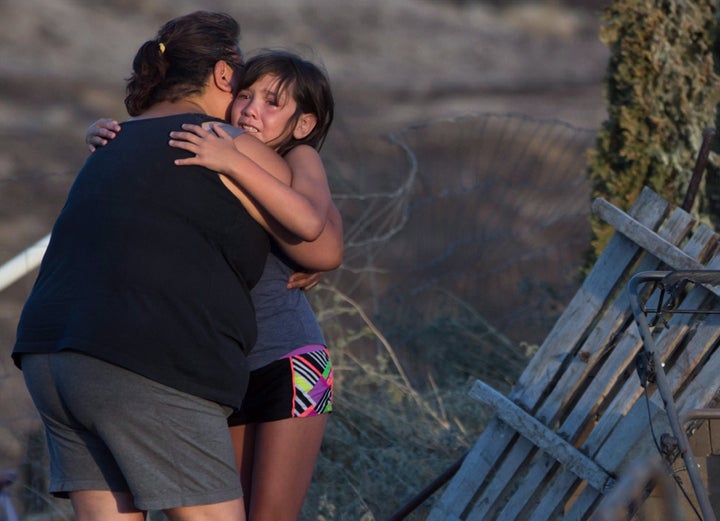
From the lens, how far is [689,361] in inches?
124

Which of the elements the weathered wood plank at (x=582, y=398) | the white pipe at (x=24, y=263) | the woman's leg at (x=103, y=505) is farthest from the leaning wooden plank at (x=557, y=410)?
the white pipe at (x=24, y=263)

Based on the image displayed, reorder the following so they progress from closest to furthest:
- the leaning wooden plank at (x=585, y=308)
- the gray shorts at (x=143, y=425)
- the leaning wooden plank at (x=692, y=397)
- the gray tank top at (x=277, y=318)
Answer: the gray shorts at (x=143, y=425) → the gray tank top at (x=277, y=318) → the leaning wooden plank at (x=692, y=397) → the leaning wooden plank at (x=585, y=308)

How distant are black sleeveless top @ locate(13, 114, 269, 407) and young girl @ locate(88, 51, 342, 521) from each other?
12 cm

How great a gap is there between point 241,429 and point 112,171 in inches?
29.8

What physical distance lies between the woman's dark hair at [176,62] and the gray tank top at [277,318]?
1.55ft

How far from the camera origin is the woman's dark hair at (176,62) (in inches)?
90.0

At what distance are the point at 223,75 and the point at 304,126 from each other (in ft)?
1.08

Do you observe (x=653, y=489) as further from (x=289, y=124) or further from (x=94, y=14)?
(x=94, y=14)

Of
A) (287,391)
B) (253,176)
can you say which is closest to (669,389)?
(287,391)

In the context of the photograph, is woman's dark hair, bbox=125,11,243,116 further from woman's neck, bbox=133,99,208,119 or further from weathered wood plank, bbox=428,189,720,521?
weathered wood plank, bbox=428,189,720,521

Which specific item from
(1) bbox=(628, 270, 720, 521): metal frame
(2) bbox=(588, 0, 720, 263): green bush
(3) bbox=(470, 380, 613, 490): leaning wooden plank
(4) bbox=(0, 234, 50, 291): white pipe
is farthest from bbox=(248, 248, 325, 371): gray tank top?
(2) bbox=(588, 0, 720, 263): green bush

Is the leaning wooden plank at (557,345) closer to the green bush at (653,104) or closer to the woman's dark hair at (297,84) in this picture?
the woman's dark hair at (297,84)

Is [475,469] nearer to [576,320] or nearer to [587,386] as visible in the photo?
[587,386]

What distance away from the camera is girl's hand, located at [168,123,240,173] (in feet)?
6.85
